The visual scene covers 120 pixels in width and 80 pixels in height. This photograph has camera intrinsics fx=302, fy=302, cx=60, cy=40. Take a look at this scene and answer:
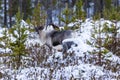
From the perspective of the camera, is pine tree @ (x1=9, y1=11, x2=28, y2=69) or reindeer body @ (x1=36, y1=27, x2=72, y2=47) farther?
reindeer body @ (x1=36, y1=27, x2=72, y2=47)

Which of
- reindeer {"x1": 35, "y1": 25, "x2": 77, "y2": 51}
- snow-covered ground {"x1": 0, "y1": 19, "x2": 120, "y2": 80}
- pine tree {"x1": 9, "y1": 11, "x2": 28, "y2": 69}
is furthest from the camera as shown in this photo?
reindeer {"x1": 35, "y1": 25, "x2": 77, "y2": 51}

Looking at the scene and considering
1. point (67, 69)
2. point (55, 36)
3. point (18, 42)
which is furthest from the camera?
point (55, 36)

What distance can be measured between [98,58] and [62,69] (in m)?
1.89

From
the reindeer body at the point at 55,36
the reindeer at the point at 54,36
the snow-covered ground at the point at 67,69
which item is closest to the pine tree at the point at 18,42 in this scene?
the snow-covered ground at the point at 67,69

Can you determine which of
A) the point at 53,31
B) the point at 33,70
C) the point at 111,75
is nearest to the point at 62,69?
the point at 33,70

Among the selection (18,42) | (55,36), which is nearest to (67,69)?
(18,42)

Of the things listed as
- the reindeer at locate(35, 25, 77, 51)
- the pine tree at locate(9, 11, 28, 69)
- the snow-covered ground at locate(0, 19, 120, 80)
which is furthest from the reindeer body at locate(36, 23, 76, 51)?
the pine tree at locate(9, 11, 28, 69)

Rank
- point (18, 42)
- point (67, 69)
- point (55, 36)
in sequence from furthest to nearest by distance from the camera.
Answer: point (55, 36), point (18, 42), point (67, 69)

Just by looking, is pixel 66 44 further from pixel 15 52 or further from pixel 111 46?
pixel 15 52

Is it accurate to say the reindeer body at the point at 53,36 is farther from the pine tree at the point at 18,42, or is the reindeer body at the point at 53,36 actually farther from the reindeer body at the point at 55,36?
the pine tree at the point at 18,42

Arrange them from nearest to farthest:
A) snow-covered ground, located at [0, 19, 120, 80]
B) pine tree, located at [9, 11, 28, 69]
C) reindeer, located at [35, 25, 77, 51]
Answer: snow-covered ground, located at [0, 19, 120, 80] → pine tree, located at [9, 11, 28, 69] → reindeer, located at [35, 25, 77, 51]

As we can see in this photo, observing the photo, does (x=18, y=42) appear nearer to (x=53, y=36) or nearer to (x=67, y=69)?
(x=67, y=69)

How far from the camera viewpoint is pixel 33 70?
352 inches

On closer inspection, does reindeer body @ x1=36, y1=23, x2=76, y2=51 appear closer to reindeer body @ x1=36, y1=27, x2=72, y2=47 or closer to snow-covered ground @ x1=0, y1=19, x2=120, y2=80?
reindeer body @ x1=36, y1=27, x2=72, y2=47
